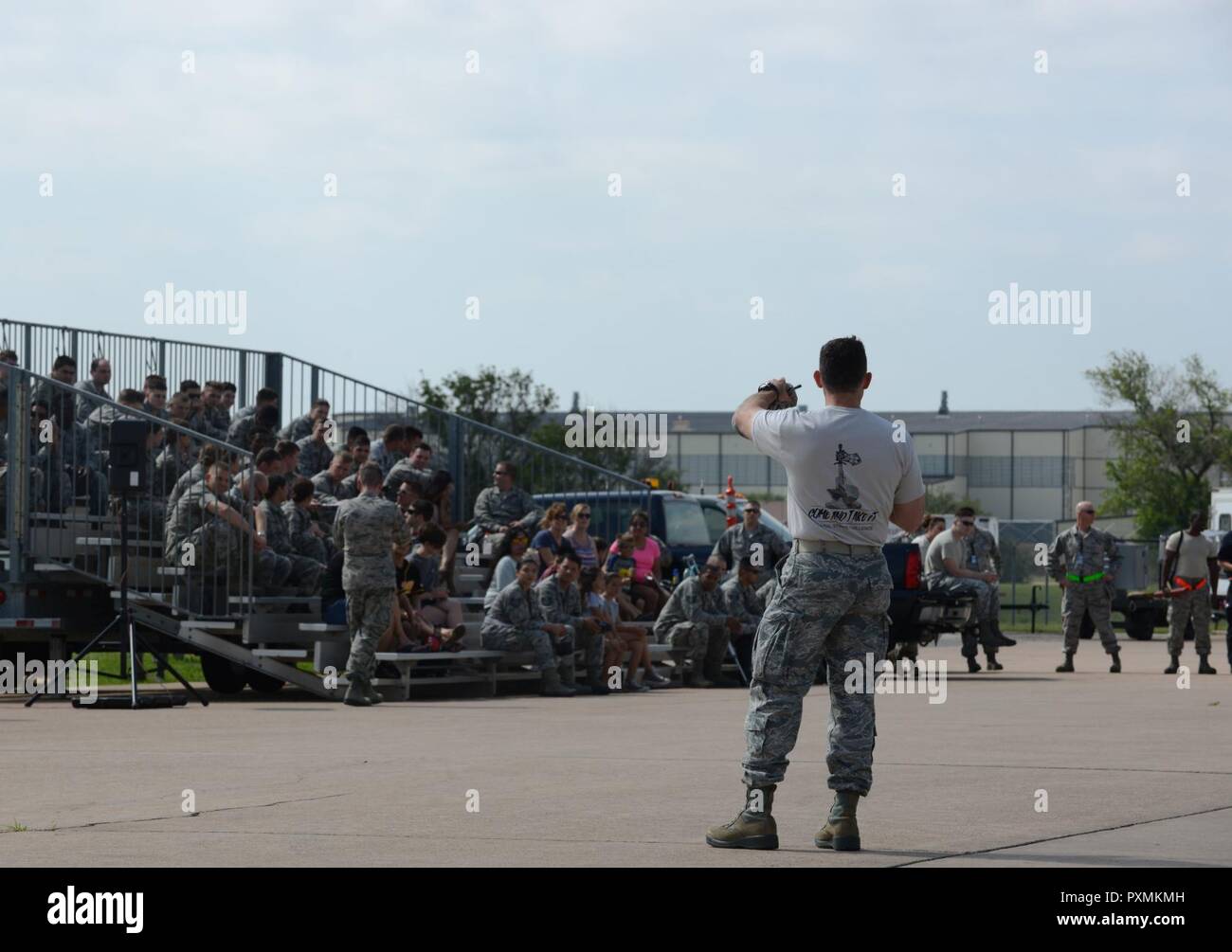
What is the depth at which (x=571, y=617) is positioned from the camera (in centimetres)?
1908

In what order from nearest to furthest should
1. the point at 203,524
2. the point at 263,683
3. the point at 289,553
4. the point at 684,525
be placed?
the point at 203,524 < the point at 289,553 < the point at 263,683 < the point at 684,525

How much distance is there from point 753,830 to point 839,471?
1410mm

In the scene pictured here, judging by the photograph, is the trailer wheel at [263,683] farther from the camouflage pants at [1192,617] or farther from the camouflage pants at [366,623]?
the camouflage pants at [1192,617]

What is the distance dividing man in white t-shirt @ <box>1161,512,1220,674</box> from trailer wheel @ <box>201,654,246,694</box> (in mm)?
10411

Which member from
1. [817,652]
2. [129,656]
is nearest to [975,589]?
[129,656]

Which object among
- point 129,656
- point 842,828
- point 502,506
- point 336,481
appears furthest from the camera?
point 502,506

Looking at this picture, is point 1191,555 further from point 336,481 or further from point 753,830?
point 753,830

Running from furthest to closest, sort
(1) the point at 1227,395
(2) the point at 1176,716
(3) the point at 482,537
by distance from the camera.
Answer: (1) the point at 1227,395 → (3) the point at 482,537 → (2) the point at 1176,716

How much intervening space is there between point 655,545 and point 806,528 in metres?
14.9

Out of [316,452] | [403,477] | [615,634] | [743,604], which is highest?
[316,452]
